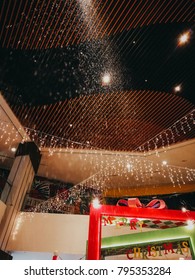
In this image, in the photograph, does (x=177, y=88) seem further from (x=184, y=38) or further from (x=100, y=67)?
(x=100, y=67)

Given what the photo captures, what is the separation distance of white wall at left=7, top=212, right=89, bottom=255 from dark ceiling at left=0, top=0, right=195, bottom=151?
3.28m

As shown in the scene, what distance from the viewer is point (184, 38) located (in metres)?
4.51

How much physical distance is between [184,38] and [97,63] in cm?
177

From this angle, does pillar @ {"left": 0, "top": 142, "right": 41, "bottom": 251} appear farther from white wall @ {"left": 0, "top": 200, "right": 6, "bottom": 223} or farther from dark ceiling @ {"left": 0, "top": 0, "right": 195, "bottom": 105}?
dark ceiling @ {"left": 0, "top": 0, "right": 195, "bottom": 105}

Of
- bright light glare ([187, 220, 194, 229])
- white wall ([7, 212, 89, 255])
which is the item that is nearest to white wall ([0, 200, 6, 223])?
white wall ([7, 212, 89, 255])

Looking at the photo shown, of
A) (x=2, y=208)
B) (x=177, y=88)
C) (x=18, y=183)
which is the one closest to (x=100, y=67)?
(x=177, y=88)

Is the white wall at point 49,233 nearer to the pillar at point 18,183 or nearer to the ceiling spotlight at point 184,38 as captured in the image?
the pillar at point 18,183

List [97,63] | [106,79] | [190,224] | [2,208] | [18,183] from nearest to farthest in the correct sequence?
1. [190,224]
2. [97,63]
3. [106,79]
4. [2,208]
5. [18,183]

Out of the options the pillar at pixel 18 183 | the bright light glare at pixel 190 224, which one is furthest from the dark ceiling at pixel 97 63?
the bright light glare at pixel 190 224

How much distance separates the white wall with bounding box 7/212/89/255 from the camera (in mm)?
7691

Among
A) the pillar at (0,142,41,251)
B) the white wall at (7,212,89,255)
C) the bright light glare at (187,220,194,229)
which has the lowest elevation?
the bright light glare at (187,220,194,229)

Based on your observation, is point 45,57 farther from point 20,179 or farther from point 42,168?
point 42,168

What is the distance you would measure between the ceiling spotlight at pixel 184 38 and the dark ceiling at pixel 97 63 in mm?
73

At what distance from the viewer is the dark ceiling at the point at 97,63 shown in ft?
13.2
